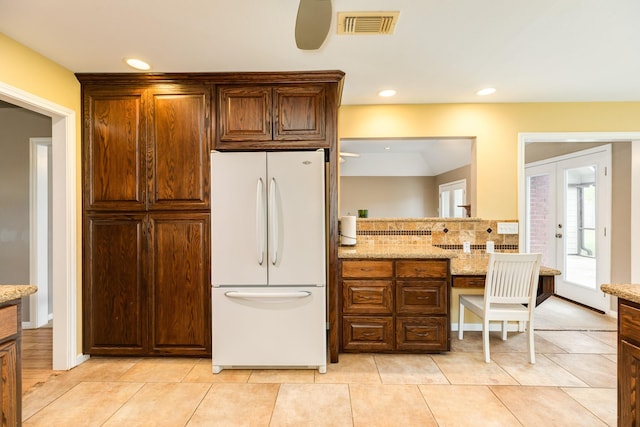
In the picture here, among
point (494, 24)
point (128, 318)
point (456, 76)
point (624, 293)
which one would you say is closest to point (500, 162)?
point (456, 76)

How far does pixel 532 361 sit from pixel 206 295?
110 inches

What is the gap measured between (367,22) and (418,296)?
6.93 ft

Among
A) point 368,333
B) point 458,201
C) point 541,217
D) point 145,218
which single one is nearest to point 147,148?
point 145,218

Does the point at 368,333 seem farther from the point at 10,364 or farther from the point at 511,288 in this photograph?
the point at 10,364

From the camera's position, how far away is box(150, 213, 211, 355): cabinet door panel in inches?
103

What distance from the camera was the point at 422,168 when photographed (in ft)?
21.9

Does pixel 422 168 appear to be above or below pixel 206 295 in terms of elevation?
above

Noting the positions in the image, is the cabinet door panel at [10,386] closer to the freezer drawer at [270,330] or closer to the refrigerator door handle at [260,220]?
the freezer drawer at [270,330]

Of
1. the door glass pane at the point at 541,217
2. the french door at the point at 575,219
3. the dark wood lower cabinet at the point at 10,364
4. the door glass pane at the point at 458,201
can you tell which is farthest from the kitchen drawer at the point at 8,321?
the door glass pane at the point at 541,217

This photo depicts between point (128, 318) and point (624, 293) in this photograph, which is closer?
point (624, 293)

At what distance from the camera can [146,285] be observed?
2.63m

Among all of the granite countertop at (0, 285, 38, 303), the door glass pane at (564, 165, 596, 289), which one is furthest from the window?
the granite countertop at (0, 285, 38, 303)

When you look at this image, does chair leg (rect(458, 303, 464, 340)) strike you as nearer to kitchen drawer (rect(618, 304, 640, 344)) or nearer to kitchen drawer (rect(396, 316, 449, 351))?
kitchen drawer (rect(396, 316, 449, 351))

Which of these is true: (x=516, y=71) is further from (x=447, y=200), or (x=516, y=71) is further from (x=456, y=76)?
(x=447, y=200)
